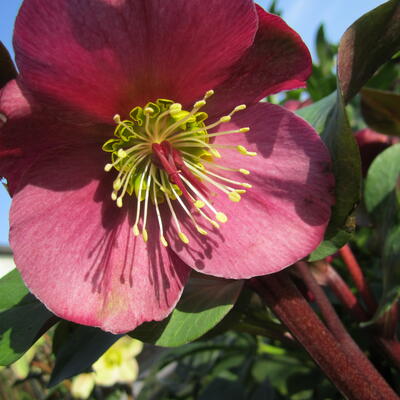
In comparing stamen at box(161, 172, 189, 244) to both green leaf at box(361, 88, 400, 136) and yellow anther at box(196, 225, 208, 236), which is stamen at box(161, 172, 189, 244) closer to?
yellow anther at box(196, 225, 208, 236)

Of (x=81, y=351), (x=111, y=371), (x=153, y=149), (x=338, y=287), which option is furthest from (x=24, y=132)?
(x=111, y=371)

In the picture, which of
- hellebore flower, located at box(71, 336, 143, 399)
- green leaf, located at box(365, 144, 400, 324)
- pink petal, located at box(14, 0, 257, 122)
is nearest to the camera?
pink petal, located at box(14, 0, 257, 122)

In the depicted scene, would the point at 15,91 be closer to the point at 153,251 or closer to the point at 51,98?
the point at 51,98

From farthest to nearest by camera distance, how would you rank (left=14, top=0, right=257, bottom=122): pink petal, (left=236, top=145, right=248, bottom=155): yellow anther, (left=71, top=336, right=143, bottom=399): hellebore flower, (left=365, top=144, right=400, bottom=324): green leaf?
(left=71, top=336, right=143, bottom=399): hellebore flower
(left=365, top=144, right=400, bottom=324): green leaf
(left=236, top=145, right=248, bottom=155): yellow anther
(left=14, top=0, right=257, bottom=122): pink petal

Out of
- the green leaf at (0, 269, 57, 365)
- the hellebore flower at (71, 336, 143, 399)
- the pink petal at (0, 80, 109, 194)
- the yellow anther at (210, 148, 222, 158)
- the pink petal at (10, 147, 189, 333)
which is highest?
the pink petal at (0, 80, 109, 194)

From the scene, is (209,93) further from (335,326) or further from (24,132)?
(335,326)

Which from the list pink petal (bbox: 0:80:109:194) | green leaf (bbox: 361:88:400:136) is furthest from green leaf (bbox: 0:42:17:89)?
green leaf (bbox: 361:88:400:136)

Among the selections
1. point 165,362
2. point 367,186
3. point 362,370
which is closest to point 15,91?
point 362,370

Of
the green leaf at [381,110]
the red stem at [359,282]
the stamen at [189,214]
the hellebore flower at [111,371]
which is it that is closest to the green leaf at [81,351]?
the stamen at [189,214]
